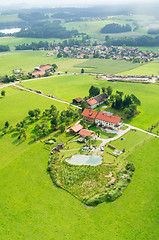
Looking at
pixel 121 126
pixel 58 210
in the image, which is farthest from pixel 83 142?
pixel 58 210

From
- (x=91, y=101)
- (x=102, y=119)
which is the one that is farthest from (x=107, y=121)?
(x=91, y=101)

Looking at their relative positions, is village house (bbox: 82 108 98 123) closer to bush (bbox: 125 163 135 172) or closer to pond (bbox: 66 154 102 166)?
pond (bbox: 66 154 102 166)

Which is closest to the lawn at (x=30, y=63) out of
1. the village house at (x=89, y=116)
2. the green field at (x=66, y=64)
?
the green field at (x=66, y=64)

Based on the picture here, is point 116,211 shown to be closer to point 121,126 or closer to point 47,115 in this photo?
point 121,126

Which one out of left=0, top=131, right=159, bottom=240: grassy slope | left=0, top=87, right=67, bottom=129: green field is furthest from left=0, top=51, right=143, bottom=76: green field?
left=0, top=131, right=159, bottom=240: grassy slope

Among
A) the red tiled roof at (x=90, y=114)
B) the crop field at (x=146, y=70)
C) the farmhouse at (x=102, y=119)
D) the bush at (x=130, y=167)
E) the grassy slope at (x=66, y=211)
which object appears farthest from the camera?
the crop field at (x=146, y=70)


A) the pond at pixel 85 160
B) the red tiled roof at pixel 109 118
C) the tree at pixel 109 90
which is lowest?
the pond at pixel 85 160

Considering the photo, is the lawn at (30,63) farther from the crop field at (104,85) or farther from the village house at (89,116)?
the village house at (89,116)
